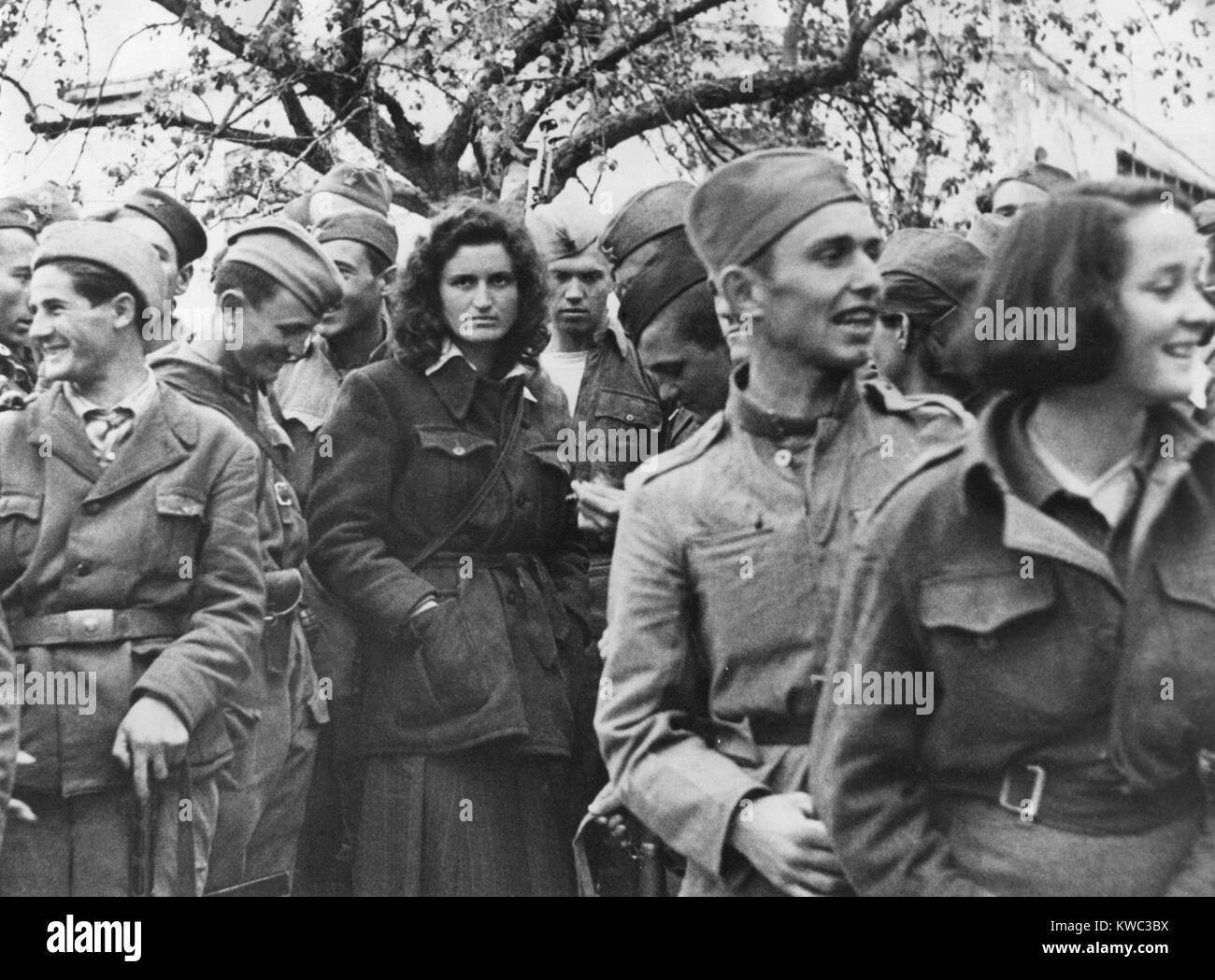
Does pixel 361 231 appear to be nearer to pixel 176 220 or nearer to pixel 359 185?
pixel 359 185

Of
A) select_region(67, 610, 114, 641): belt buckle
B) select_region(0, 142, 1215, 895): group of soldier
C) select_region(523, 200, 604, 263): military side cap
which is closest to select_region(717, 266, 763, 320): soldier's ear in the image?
select_region(0, 142, 1215, 895): group of soldier

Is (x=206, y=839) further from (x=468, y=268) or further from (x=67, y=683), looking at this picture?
(x=468, y=268)

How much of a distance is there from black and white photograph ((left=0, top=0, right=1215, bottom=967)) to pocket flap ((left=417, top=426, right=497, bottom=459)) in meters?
0.01

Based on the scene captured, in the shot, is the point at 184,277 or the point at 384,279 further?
the point at 384,279

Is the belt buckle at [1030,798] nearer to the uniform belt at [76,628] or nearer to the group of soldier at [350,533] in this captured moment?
the group of soldier at [350,533]

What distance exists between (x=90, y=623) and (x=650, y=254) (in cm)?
159

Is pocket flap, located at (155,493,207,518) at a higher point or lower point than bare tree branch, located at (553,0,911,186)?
lower

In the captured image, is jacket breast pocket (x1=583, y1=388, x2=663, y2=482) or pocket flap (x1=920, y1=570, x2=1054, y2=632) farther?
jacket breast pocket (x1=583, y1=388, x2=663, y2=482)

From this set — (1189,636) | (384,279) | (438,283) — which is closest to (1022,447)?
(1189,636)

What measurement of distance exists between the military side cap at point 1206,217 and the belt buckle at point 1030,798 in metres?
1.44

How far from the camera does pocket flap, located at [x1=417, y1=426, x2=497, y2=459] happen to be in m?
5.54

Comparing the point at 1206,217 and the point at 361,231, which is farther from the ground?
the point at 361,231

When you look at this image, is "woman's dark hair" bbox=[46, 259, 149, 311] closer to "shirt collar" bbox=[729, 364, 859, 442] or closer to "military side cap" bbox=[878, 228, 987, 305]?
"shirt collar" bbox=[729, 364, 859, 442]

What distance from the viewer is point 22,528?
5391 millimetres
